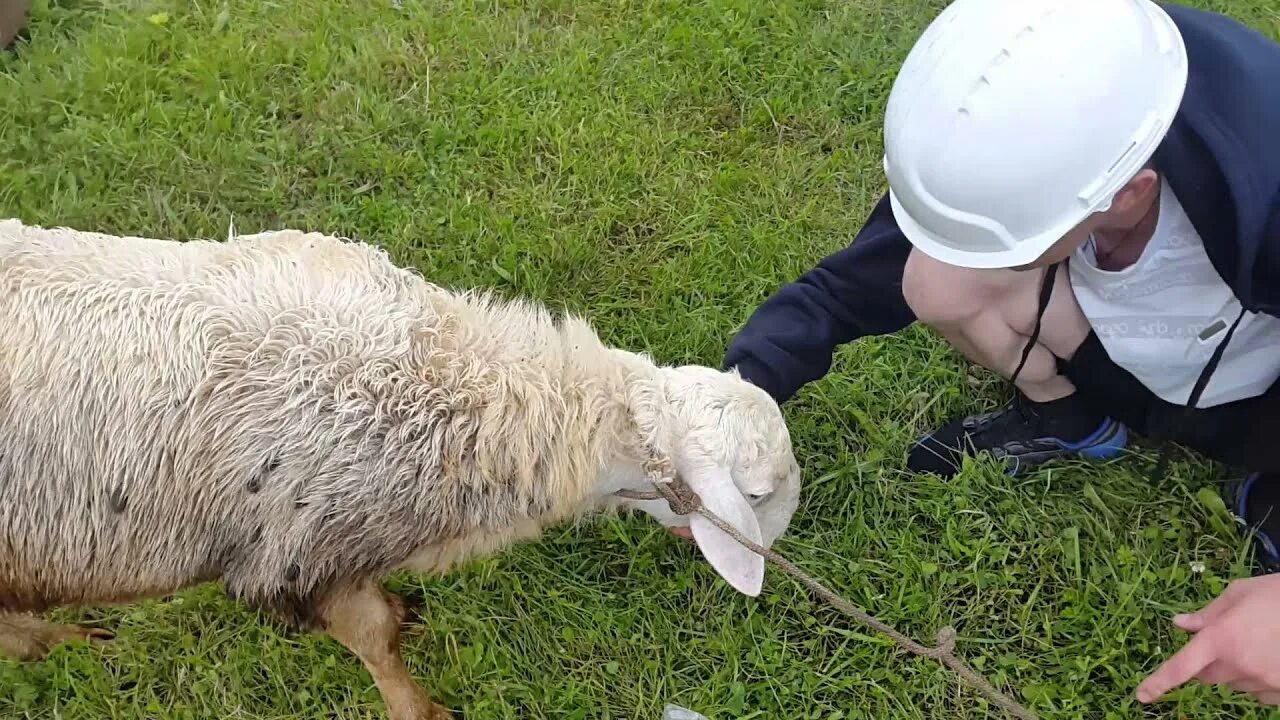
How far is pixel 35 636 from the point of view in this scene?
2.94 metres

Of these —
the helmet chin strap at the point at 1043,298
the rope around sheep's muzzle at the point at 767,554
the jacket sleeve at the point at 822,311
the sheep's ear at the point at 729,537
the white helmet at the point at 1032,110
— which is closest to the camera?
the white helmet at the point at 1032,110

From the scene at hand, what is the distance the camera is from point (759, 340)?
285 cm

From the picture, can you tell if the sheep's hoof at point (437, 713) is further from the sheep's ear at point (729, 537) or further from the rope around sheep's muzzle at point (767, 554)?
the sheep's ear at point (729, 537)

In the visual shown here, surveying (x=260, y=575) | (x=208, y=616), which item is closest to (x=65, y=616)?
(x=208, y=616)

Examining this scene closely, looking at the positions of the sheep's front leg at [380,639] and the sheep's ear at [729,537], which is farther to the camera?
the sheep's front leg at [380,639]

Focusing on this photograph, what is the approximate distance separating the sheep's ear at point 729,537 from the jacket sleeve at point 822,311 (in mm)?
500

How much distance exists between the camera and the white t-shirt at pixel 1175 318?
2277mm

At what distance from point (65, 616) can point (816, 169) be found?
10.6 feet

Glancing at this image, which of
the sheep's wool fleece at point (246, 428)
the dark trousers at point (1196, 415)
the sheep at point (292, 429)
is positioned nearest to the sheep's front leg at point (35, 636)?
the sheep at point (292, 429)

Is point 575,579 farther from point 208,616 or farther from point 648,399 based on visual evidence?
point 208,616

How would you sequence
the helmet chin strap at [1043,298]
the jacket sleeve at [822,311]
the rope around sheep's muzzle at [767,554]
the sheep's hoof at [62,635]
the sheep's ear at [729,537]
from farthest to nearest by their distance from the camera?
the sheep's hoof at [62,635]
the jacket sleeve at [822,311]
the helmet chin strap at [1043,298]
the sheep's ear at [729,537]
the rope around sheep's muzzle at [767,554]

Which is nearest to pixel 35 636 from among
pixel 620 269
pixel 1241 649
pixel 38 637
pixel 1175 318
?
pixel 38 637

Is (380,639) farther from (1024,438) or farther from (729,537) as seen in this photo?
(1024,438)

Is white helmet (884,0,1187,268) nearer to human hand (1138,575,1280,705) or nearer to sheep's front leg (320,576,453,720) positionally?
human hand (1138,575,1280,705)
